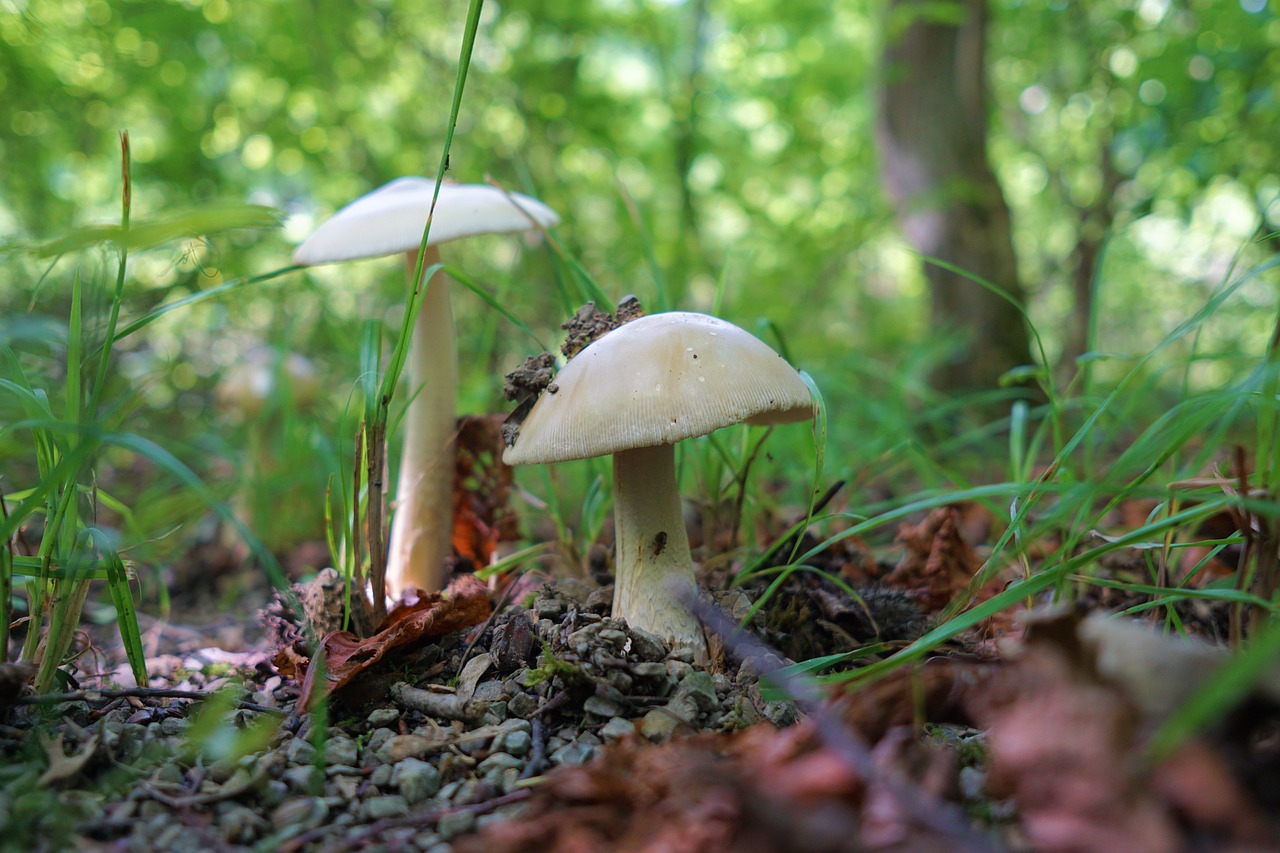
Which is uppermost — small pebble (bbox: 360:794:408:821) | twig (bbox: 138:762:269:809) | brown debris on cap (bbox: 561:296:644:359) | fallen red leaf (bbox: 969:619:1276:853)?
brown debris on cap (bbox: 561:296:644:359)

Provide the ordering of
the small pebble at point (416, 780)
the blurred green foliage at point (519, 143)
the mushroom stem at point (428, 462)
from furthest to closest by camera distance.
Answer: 1. the blurred green foliage at point (519, 143)
2. the mushroom stem at point (428, 462)
3. the small pebble at point (416, 780)

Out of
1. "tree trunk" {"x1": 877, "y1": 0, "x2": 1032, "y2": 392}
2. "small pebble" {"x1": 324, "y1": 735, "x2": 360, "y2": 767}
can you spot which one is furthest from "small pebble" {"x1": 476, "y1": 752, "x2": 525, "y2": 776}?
"tree trunk" {"x1": 877, "y1": 0, "x2": 1032, "y2": 392}

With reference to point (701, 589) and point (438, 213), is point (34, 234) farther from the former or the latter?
point (701, 589)

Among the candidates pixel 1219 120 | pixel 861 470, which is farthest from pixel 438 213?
pixel 1219 120

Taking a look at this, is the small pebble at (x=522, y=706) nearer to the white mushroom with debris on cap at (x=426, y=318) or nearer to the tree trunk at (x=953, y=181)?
the white mushroom with debris on cap at (x=426, y=318)

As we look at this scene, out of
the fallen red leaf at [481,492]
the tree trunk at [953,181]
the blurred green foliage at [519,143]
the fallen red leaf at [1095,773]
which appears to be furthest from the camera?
the tree trunk at [953,181]

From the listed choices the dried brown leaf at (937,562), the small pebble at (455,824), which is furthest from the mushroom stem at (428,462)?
the dried brown leaf at (937,562)

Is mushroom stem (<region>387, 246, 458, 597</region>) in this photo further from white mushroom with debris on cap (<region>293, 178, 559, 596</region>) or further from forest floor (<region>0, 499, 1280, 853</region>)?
forest floor (<region>0, 499, 1280, 853</region>)
